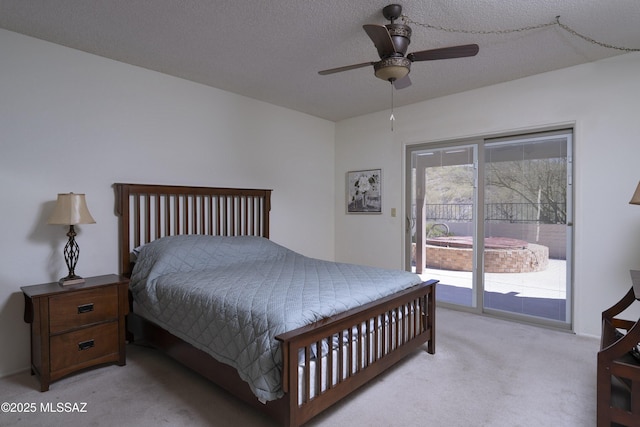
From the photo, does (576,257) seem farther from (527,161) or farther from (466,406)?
(466,406)

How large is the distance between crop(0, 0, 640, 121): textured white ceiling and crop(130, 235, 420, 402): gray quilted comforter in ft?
5.28

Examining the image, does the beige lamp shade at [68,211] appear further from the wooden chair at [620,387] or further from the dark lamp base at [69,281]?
the wooden chair at [620,387]

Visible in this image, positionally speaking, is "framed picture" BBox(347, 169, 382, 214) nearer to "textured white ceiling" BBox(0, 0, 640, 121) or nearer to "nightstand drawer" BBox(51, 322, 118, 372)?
"textured white ceiling" BBox(0, 0, 640, 121)

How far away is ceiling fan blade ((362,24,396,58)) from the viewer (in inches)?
72.2

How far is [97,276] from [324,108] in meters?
3.09

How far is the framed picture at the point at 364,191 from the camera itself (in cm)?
458

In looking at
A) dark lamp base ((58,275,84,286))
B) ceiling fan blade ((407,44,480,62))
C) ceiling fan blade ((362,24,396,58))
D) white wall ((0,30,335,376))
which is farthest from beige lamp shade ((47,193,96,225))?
ceiling fan blade ((407,44,480,62))

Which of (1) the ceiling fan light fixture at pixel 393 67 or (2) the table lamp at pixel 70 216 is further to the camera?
(2) the table lamp at pixel 70 216

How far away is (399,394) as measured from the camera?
2.14 meters

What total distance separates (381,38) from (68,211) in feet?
7.89

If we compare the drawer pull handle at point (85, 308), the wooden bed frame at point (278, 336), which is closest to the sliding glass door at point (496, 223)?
the wooden bed frame at point (278, 336)

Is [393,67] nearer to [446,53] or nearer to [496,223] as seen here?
[446,53]

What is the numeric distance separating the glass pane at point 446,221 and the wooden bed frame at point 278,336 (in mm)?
1261

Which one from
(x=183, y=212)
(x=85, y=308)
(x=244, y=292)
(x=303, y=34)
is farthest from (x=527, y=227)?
(x=85, y=308)
